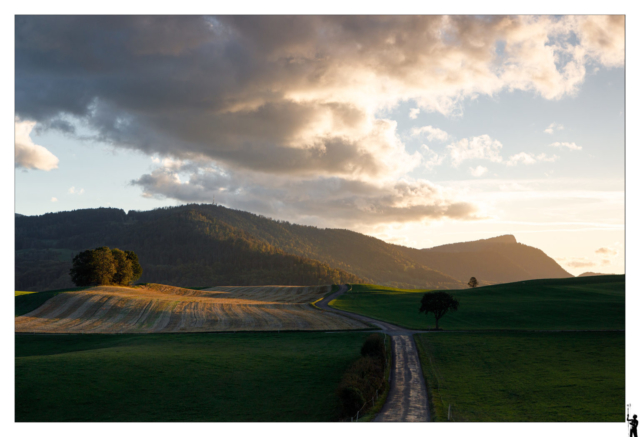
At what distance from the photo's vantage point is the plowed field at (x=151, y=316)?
62156 millimetres

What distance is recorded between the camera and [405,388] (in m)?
32.0

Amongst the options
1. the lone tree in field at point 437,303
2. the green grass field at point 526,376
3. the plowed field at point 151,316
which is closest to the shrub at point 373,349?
the green grass field at point 526,376

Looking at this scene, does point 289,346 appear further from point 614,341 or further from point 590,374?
point 614,341

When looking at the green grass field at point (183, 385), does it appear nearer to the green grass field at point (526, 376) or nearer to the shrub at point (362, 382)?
→ the shrub at point (362, 382)

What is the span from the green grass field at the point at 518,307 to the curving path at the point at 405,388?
21.1 meters

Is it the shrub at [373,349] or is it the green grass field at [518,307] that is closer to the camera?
the shrub at [373,349]

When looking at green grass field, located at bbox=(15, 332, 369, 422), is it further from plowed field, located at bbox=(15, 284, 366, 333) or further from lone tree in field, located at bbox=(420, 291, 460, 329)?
lone tree in field, located at bbox=(420, 291, 460, 329)

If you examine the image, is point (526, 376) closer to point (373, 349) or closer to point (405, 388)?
point (405, 388)

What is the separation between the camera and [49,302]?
240ft

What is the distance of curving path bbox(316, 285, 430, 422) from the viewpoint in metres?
25.9

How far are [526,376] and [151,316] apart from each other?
60874 millimetres

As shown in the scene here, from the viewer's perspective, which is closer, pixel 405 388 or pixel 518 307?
pixel 405 388

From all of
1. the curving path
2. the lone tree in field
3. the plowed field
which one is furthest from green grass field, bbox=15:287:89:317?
the lone tree in field

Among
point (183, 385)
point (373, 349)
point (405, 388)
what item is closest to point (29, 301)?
point (183, 385)
